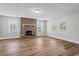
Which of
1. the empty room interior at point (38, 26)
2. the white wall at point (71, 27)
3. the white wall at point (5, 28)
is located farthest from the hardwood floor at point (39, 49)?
the white wall at point (5, 28)

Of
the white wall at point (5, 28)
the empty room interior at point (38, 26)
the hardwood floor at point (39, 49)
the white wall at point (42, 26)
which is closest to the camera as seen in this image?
the hardwood floor at point (39, 49)

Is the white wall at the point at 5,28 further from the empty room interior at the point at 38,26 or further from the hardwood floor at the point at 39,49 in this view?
the hardwood floor at the point at 39,49

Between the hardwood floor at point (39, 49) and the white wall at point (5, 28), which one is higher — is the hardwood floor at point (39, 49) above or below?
below

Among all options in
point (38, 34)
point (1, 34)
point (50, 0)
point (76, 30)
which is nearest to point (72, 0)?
point (50, 0)

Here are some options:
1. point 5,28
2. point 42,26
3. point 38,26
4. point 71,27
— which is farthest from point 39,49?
point 42,26

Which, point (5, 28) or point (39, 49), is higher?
point (5, 28)

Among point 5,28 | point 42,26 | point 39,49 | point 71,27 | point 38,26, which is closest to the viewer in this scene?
point 39,49

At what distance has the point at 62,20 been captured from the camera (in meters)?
6.88

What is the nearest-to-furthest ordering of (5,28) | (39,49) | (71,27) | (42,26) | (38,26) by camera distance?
(39,49), (71,27), (5,28), (38,26), (42,26)

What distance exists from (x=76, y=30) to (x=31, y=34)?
15.2 feet

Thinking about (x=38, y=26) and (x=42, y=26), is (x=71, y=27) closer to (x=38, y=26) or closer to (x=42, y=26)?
(x=38, y=26)

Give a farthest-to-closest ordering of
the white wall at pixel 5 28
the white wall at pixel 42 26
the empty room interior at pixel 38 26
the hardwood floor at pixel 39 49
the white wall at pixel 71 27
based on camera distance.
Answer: the white wall at pixel 42 26
the white wall at pixel 5 28
the white wall at pixel 71 27
the empty room interior at pixel 38 26
the hardwood floor at pixel 39 49

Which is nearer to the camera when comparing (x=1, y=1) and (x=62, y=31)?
(x=1, y=1)

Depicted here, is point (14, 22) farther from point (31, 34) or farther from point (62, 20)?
point (62, 20)
